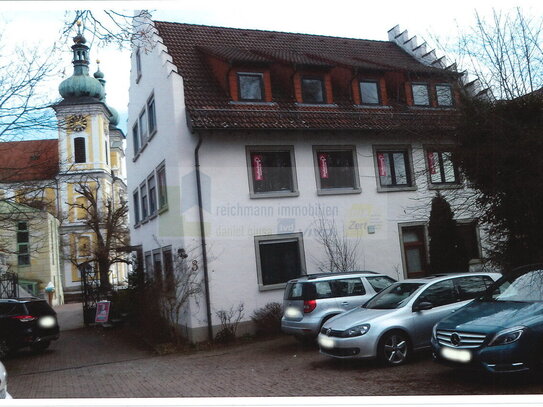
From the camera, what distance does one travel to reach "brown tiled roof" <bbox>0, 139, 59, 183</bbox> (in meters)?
10.8

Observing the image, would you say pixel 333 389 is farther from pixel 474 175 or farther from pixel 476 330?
pixel 474 175

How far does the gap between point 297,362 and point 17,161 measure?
261 inches

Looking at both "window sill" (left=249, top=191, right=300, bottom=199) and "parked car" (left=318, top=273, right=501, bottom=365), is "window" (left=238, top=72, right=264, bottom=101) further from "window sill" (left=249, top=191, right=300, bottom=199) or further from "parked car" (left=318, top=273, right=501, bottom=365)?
"parked car" (left=318, top=273, right=501, bottom=365)

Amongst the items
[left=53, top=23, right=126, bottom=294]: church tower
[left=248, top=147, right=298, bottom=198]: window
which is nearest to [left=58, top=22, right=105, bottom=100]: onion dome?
[left=53, top=23, right=126, bottom=294]: church tower

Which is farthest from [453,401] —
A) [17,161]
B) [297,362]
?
[17,161]

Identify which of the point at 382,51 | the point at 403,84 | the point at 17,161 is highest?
the point at 382,51

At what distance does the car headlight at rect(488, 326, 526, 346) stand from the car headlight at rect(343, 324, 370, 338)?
2321 mm

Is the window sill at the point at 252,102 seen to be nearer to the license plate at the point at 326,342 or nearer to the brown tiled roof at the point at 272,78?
the brown tiled roof at the point at 272,78

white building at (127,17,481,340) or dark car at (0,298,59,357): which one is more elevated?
white building at (127,17,481,340)

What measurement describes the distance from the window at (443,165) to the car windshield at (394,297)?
2.08m

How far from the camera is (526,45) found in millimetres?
8844

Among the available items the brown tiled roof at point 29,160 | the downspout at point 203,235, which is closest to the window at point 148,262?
the downspout at point 203,235

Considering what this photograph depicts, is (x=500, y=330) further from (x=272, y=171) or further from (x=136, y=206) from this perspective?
(x=136, y=206)

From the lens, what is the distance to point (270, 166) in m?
14.8
